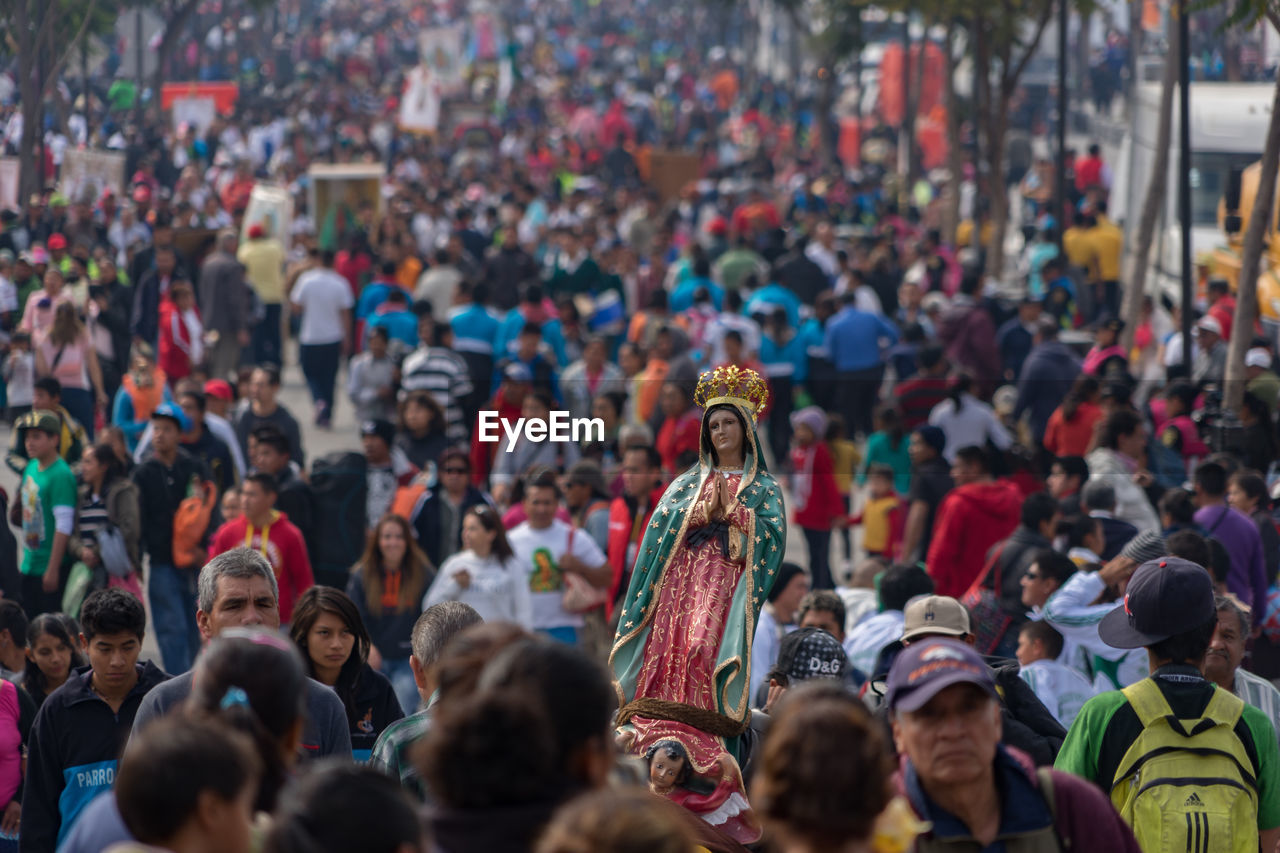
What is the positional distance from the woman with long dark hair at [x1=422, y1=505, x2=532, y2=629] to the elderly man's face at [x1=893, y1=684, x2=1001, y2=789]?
5.60 m

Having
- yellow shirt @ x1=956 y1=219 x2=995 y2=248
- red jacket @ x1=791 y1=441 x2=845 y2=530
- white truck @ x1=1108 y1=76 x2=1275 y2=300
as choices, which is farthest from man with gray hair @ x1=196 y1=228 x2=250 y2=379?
yellow shirt @ x1=956 y1=219 x2=995 y2=248

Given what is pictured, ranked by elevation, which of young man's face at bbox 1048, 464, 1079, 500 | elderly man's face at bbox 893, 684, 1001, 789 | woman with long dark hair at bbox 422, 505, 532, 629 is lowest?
woman with long dark hair at bbox 422, 505, 532, 629

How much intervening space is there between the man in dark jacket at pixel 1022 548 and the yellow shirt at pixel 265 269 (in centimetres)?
1155

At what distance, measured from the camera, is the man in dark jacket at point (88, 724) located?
5586mm

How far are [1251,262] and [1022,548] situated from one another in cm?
466

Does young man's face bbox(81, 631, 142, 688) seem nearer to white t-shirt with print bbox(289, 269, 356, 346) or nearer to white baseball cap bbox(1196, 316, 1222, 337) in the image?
white baseball cap bbox(1196, 316, 1222, 337)

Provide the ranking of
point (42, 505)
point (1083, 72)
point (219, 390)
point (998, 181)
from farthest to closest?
point (1083, 72) → point (998, 181) → point (219, 390) → point (42, 505)

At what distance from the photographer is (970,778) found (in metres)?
3.70

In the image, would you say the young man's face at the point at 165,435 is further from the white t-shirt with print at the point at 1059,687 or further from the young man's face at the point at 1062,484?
the white t-shirt with print at the point at 1059,687

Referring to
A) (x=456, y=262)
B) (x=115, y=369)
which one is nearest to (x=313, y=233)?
(x=456, y=262)

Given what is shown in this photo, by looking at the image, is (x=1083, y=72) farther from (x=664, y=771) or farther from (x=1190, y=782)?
(x=1190, y=782)

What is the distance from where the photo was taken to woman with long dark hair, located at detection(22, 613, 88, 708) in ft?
23.1

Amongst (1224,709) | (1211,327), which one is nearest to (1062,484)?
(1211,327)

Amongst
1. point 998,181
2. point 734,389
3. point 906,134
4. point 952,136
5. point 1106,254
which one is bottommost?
point 734,389
